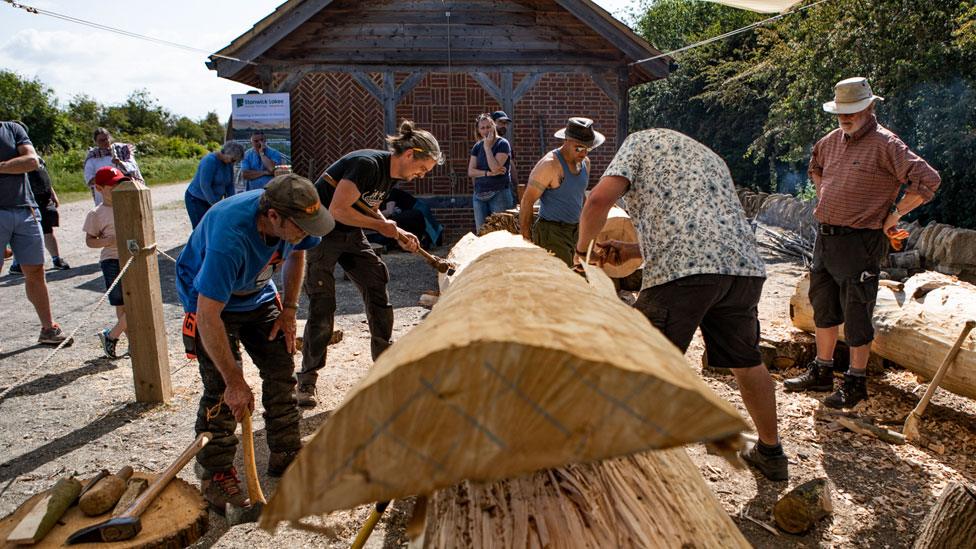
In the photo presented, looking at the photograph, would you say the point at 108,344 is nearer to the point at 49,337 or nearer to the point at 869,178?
the point at 49,337

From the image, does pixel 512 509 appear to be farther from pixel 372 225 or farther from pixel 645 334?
pixel 372 225

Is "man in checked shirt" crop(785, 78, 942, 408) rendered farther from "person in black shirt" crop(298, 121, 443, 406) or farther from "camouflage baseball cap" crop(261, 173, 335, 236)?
"camouflage baseball cap" crop(261, 173, 335, 236)

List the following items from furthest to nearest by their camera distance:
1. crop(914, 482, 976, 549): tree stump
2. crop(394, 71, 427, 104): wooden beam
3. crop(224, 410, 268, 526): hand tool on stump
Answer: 1. crop(394, 71, 427, 104): wooden beam
2. crop(224, 410, 268, 526): hand tool on stump
3. crop(914, 482, 976, 549): tree stump

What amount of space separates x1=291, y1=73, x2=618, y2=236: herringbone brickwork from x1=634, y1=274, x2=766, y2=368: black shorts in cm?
851

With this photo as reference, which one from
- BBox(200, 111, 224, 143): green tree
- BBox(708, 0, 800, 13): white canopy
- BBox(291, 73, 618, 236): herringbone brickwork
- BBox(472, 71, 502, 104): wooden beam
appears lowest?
BBox(291, 73, 618, 236): herringbone brickwork

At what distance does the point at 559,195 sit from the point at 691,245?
224 centimetres

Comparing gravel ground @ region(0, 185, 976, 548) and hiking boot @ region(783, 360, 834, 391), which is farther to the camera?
hiking boot @ region(783, 360, 834, 391)

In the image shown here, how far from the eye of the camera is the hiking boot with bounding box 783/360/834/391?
452 cm

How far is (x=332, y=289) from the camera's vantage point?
14.4ft

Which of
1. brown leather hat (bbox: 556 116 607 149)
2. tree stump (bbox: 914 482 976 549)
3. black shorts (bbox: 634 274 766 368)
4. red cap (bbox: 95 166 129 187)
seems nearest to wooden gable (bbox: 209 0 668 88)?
red cap (bbox: 95 166 129 187)

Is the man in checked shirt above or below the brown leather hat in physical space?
below

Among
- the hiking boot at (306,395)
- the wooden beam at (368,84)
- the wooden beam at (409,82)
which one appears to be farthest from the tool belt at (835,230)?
the wooden beam at (368,84)

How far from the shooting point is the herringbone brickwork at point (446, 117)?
11.0 meters

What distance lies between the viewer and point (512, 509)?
58.1 inches
